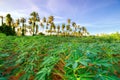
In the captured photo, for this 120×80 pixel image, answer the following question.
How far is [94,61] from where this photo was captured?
6.43 ft

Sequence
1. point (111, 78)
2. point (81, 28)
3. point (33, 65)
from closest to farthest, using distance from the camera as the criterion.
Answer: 1. point (111, 78)
2. point (33, 65)
3. point (81, 28)

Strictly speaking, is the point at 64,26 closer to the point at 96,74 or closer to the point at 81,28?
the point at 81,28

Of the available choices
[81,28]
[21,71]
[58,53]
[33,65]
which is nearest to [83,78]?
[58,53]

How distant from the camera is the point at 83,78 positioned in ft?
5.85

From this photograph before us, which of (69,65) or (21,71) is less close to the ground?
(69,65)

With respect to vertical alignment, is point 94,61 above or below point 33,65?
above

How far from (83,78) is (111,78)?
9.4 inches

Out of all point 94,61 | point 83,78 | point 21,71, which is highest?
→ point 94,61

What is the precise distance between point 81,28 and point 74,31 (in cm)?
762

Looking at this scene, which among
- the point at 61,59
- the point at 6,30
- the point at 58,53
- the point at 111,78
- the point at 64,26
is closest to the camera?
the point at 111,78

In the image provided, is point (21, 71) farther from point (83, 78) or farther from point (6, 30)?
point (6, 30)

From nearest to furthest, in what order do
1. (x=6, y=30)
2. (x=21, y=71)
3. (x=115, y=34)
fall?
(x=21, y=71) < (x=115, y=34) < (x=6, y=30)

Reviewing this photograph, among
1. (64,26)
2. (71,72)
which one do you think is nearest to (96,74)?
(71,72)

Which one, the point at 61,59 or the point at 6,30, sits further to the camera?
the point at 6,30
